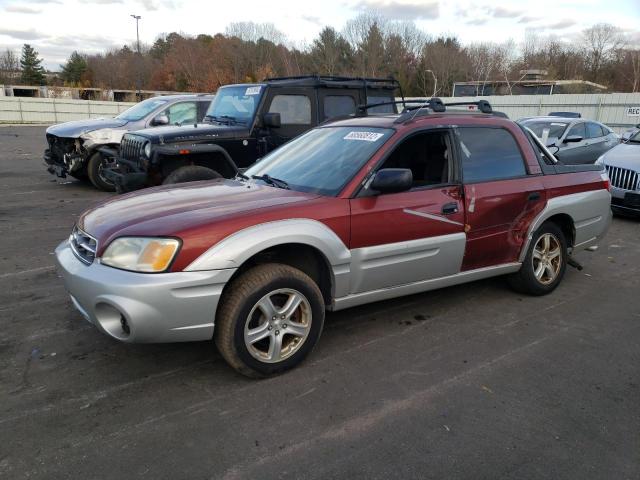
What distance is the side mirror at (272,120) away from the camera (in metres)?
7.29

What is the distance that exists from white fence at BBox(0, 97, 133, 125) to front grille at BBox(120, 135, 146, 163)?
32316 millimetres

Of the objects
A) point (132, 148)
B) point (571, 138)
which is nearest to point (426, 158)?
point (132, 148)

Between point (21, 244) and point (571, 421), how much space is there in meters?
6.25

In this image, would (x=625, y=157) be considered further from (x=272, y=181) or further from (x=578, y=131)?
(x=272, y=181)

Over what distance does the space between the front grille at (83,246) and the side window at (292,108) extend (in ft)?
14.9

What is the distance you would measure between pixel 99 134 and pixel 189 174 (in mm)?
4448

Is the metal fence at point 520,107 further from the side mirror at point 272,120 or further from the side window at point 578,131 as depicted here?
the side mirror at point 272,120

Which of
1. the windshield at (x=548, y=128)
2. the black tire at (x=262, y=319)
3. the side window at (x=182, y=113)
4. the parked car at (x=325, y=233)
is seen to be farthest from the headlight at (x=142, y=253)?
the windshield at (x=548, y=128)

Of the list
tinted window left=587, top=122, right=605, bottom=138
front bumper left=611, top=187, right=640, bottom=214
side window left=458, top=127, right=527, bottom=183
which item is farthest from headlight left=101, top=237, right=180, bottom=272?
tinted window left=587, top=122, right=605, bottom=138

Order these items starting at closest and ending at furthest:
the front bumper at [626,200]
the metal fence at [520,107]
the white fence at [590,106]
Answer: the front bumper at [626,200] < the white fence at [590,106] < the metal fence at [520,107]

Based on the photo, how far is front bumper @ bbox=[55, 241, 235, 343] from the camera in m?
2.94

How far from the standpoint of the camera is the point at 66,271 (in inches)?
132

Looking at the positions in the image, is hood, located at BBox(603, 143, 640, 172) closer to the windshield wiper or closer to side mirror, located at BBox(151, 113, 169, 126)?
the windshield wiper

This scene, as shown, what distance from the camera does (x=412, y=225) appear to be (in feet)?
12.7
